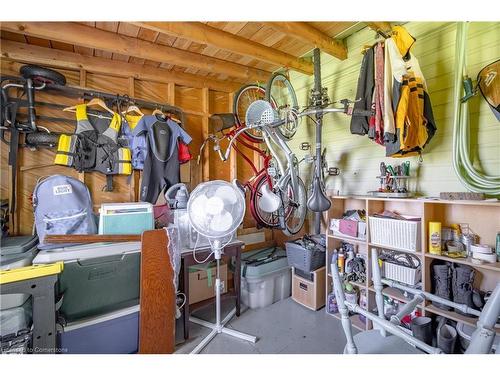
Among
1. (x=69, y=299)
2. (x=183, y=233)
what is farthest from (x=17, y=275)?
(x=183, y=233)

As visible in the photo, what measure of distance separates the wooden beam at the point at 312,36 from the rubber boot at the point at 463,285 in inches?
87.3

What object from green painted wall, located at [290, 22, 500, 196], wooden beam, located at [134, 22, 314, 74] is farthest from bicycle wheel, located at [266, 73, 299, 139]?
green painted wall, located at [290, 22, 500, 196]

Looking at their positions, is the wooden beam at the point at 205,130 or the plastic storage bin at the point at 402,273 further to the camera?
the wooden beam at the point at 205,130

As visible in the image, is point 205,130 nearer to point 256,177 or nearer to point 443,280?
point 256,177

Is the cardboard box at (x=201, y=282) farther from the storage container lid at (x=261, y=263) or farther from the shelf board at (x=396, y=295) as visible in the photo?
the shelf board at (x=396, y=295)

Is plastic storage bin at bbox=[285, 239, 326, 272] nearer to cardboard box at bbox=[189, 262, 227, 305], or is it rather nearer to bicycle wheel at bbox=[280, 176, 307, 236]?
bicycle wheel at bbox=[280, 176, 307, 236]

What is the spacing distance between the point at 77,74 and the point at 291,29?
2.23 meters

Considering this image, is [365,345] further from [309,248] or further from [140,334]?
[140,334]

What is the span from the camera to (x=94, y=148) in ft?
7.45

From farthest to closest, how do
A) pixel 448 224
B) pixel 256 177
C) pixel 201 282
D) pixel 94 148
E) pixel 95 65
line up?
pixel 256 177
pixel 201 282
pixel 95 65
pixel 94 148
pixel 448 224

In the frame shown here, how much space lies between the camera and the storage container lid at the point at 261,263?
2.42 metres

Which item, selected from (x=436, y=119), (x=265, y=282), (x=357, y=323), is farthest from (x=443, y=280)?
(x=265, y=282)

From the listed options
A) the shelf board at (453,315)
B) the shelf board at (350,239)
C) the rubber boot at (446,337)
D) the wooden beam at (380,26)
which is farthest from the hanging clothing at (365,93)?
the rubber boot at (446,337)

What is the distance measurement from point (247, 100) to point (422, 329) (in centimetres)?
299
